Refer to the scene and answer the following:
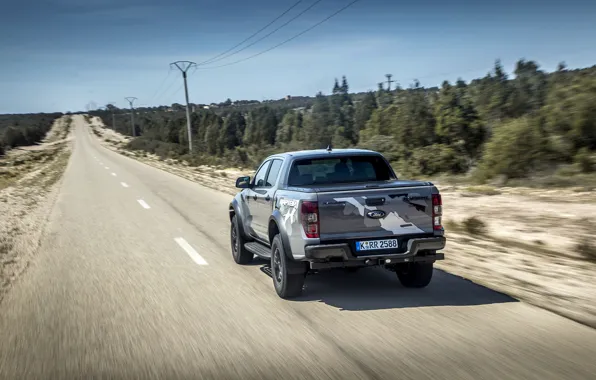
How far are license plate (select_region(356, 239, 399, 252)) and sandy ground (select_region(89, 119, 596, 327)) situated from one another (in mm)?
1570

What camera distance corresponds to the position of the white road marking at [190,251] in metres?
8.87

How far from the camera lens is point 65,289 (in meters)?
7.13

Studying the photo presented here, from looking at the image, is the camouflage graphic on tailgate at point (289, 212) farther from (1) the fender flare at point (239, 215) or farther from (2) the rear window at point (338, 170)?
(1) the fender flare at point (239, 215)

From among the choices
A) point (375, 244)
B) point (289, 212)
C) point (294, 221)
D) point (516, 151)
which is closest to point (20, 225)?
point (289, 212)

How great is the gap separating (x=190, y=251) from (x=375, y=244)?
4.66 metres

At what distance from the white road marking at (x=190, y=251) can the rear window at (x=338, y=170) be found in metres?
2.54

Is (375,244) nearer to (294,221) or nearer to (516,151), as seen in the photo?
(294,221)

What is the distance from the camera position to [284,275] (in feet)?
20.6

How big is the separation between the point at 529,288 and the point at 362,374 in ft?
11.3

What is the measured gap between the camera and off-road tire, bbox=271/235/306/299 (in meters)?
6.21

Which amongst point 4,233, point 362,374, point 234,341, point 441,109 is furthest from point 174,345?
point 441,109

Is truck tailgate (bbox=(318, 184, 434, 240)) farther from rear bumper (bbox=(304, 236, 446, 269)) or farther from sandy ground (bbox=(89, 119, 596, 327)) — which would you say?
sandy ground (bbox=(89, 119, 596, 327))

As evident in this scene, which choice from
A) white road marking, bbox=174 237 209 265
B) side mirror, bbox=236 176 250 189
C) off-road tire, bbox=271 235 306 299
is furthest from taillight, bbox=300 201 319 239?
white road marking, bbox=174 237 209 265

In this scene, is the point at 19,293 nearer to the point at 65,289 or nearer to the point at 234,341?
the point at 65,289
